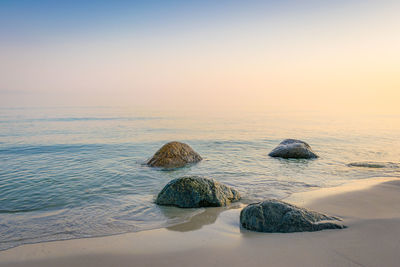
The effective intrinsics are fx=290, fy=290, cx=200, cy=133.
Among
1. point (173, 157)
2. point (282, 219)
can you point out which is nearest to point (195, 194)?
point (282, 219)

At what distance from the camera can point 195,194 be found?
604cm

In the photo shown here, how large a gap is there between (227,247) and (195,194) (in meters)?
2.29

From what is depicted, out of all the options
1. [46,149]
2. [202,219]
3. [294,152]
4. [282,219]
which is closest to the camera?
[282,219]

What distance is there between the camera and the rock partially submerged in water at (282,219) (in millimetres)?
4273

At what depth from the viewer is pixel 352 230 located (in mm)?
4176

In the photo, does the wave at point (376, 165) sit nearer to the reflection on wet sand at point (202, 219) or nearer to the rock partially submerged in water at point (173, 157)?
the rock partially submerged in water at point (173, 157)

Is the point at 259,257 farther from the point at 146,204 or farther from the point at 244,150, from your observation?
the point at 244,150

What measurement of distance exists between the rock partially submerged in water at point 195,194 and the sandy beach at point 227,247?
784mm

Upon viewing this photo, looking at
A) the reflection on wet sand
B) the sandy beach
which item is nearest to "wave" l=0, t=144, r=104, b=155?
the reflection on wet sand

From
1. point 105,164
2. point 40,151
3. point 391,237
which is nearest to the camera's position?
point 391,237

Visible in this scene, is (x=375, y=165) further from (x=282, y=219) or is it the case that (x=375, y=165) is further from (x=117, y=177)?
(x=117, y=177)

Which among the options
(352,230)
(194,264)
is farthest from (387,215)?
(194,264)

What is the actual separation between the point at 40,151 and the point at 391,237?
14.2m

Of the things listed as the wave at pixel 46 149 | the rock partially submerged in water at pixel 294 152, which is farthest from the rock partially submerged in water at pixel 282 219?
the wave at pixel 46 149
